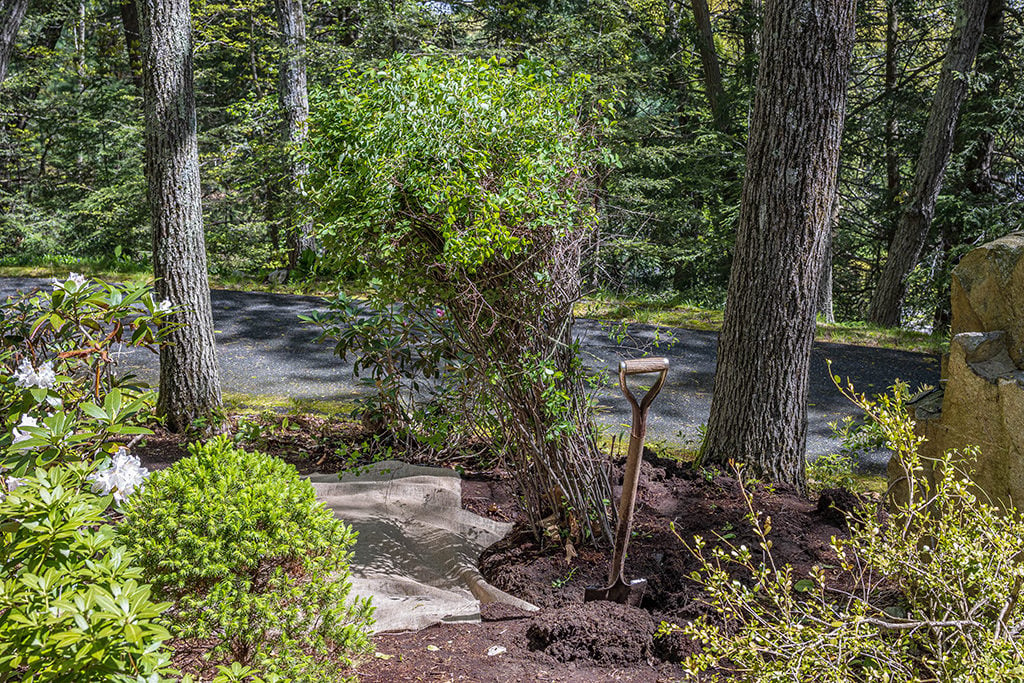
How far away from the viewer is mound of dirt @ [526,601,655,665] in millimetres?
2682

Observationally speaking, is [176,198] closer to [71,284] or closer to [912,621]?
[71,284]

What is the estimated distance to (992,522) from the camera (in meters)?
2.25

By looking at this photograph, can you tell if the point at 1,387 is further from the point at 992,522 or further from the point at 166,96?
the point at 992,522

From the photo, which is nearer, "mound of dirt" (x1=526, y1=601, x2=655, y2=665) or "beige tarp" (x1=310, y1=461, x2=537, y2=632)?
"mound of dirt" (x1=526, y1=601, x2=655, y2=665)

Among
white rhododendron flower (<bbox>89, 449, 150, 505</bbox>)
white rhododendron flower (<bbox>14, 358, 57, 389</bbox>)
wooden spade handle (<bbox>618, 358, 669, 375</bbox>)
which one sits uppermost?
wooden spade handle (<bbox>618, 358, 669, 375</bbox>)

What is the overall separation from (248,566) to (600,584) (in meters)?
1.54

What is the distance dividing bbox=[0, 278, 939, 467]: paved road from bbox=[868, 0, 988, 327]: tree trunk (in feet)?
7.97

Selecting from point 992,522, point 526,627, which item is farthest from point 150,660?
point 992,522

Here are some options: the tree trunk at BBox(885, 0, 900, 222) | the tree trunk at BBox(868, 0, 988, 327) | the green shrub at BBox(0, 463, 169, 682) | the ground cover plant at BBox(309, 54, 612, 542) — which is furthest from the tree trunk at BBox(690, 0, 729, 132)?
the green shrub at BBox(0, 463, 169, 682)

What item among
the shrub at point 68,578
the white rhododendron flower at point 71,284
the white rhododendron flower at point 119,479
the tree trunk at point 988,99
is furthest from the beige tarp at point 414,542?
the tree trunk at point 988,99

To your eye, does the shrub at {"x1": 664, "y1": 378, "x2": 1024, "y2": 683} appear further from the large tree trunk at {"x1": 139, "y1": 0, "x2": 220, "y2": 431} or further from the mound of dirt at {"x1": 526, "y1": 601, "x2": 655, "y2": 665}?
the large tree trunk at {"x1": 139, "y1": 0, "x2": 220, "y2": 431}

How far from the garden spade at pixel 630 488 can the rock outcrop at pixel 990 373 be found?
1010 millimetres

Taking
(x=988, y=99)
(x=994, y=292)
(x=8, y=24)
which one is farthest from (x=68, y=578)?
(x=988, y=99)

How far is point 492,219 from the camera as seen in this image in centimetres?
284
